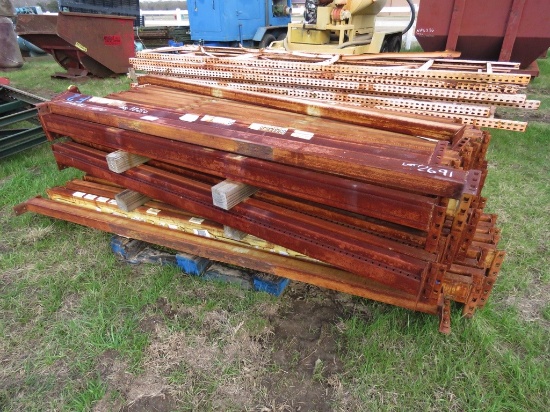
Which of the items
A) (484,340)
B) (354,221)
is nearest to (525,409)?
(484,340)

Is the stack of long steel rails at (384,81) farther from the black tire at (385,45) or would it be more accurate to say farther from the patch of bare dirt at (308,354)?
the black tire at (385,45)

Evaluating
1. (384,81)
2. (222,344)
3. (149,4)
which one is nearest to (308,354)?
(222,344)

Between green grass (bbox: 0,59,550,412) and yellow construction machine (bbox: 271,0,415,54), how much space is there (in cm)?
515

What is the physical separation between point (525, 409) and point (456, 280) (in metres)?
0.71

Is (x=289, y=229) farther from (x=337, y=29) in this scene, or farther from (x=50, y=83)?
(x=50, y=83)

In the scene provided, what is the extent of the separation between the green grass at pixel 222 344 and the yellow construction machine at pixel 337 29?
16.9ft

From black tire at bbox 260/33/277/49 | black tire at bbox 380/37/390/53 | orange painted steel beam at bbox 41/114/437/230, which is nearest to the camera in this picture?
orange painted steel beam at bbox 41/114/437/230

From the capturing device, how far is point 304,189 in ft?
6.84

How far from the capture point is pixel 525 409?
192 centimetres

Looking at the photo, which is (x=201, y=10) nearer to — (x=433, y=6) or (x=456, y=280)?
(x=433, y=6)

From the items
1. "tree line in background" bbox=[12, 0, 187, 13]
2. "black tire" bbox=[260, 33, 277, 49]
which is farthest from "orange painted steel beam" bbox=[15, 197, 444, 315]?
"tree line in background" bbox=[12, 0, 187, 13]

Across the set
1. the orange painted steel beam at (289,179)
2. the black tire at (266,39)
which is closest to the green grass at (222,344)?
the orange painted steel beam at (289,179)

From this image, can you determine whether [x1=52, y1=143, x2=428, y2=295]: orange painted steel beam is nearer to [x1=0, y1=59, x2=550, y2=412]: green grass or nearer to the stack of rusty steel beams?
the stack of rusty steel beams

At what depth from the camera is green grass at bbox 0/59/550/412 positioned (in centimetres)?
203
